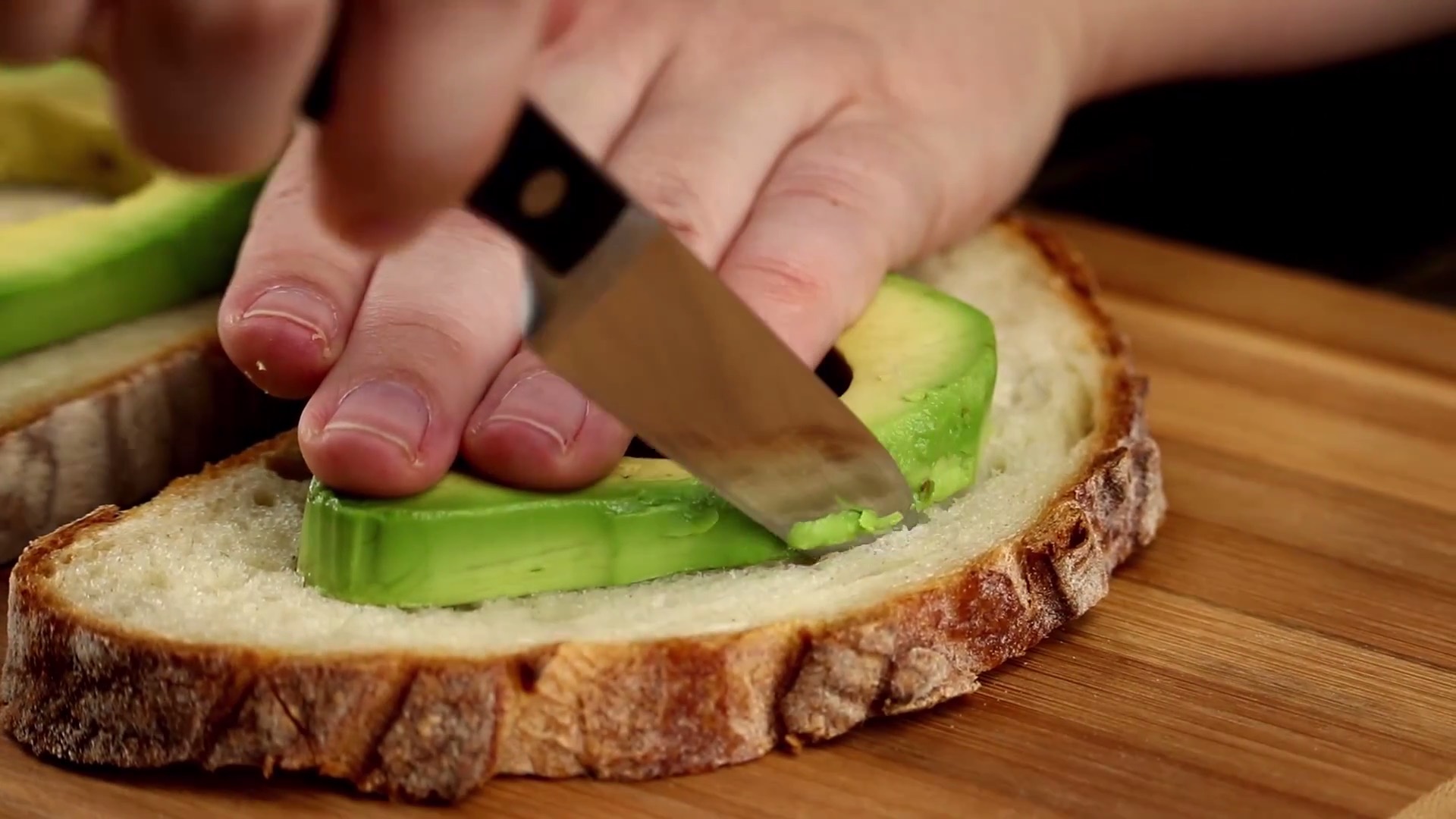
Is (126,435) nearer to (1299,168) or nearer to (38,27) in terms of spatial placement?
→ (38,27)

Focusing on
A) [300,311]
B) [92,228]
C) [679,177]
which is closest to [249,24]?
[300,311]

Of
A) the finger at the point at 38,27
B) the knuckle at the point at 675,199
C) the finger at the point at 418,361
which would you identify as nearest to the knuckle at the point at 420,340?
the finger at the point at 418,361

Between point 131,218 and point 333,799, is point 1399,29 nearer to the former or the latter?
point 131,218

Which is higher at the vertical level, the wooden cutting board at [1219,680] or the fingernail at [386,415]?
the fingernail at [386,415]

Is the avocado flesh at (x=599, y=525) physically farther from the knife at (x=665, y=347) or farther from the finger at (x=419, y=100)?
the finger at (x=419, y=100)

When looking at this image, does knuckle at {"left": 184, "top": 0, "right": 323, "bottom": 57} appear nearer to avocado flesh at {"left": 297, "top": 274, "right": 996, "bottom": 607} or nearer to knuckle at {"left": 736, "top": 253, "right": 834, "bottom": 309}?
avocado flesh at {"left": 297, "top": 274, "right": 996, "bottom": 607}

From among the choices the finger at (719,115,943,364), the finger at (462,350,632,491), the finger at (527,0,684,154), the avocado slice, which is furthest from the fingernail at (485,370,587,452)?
the finger at (527,0,684,154)
